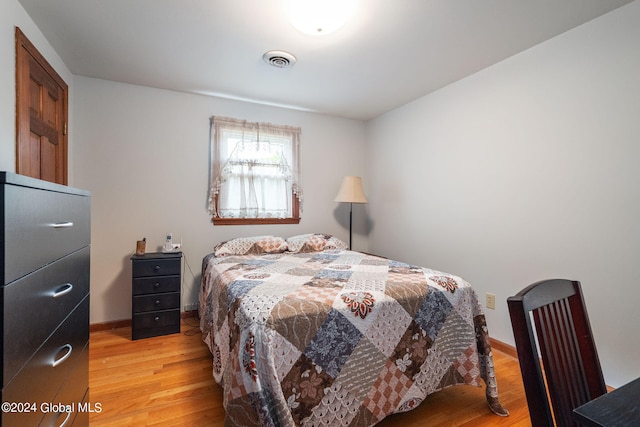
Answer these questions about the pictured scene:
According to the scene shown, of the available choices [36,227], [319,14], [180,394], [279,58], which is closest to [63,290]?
[36,227]

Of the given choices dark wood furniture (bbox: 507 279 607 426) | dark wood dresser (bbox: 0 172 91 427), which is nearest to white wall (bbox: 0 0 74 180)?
dark wood dresser (bbox: 0 172 91 427)

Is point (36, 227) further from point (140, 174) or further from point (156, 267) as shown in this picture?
point (140, 174)

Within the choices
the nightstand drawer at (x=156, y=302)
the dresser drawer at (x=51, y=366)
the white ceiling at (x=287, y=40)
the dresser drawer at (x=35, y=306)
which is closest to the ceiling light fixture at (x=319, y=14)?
the white ceiling at (x=287, y=40)

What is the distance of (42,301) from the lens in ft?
2.87

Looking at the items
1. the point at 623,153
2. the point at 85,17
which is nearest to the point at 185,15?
the point at 85,17

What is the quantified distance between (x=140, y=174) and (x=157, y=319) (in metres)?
1.38

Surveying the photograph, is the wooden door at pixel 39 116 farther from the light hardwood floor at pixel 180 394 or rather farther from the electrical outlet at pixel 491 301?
the electrical outlet at pixel 491 301

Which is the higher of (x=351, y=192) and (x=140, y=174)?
(x=140, y=174)

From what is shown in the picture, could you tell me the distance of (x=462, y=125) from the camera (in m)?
2.61

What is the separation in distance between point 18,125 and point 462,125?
126 inches

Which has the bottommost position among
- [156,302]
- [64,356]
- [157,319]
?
[157,319]

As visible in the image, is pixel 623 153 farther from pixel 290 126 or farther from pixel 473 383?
pixel 290 126

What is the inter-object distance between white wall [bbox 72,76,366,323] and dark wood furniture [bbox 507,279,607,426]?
281cm

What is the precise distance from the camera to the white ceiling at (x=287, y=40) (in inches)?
66.9
